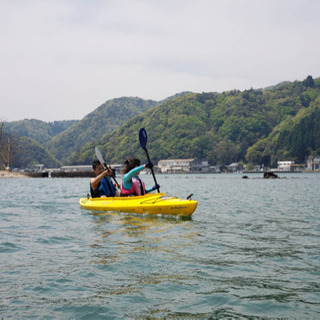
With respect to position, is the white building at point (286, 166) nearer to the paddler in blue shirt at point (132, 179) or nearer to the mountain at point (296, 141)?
the mountain at point (296, 141)

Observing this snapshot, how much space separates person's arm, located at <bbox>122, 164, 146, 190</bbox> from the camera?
42.4 feet

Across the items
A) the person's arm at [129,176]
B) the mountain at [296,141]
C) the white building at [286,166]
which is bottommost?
the white building at [286,166]

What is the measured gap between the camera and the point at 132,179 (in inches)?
563

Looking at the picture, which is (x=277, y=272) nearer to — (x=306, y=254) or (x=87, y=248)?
(x=306, y=254)

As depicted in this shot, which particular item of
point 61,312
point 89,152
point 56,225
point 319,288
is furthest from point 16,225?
point 89,152

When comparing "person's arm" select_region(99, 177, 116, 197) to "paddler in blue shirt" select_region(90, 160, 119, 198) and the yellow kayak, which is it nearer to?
"paddler in blue shirt" select_region(90, 160, 119, 198)

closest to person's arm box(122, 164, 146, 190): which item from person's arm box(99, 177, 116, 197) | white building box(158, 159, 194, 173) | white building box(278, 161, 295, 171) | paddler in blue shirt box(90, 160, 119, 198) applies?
paddler in blue shirt box(90, 160, 119, 198)

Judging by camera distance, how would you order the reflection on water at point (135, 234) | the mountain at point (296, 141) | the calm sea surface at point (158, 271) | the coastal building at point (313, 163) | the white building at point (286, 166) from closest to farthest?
the calm sea surface at point (158, 271) → the reflection on water at point (135, 234) → the coastal building at point (313, 163) → the mountain at point (296, 141) → the white building at point (286, 166)

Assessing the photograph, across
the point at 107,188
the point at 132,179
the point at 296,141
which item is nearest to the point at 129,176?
the point at 132,179

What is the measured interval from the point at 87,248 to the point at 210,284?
364 cm

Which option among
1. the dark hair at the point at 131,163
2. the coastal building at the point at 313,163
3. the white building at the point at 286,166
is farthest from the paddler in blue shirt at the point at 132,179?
the white building at the point at 286,166

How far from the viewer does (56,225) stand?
41.8ft

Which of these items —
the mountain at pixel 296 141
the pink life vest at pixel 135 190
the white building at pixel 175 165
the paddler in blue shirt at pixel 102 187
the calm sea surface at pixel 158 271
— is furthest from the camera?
the white building at pixel 175 165

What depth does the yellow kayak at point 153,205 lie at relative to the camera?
43.6 ft
